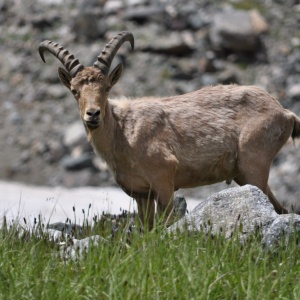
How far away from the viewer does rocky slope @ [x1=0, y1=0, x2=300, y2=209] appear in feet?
80.9

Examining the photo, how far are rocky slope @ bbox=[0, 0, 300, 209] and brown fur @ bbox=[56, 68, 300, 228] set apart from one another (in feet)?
38.8

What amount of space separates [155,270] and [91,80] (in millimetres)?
3777

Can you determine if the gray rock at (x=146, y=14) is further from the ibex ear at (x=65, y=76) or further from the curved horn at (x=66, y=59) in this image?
the ibex ear at (x=65, y=76)

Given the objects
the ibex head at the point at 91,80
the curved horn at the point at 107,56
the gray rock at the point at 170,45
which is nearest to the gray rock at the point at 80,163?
the gray rock at the point at 170,45

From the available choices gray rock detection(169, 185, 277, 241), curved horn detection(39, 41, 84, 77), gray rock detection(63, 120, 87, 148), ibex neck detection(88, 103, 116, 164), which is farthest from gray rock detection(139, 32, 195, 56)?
gray rock detection(169, 185, 277, 241)

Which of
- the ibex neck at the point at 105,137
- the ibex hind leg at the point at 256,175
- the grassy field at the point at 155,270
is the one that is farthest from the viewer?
the ibex hind leg at the point at 256,175

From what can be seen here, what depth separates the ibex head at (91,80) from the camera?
10852 mm

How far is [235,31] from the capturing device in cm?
2592

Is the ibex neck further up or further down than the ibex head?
further down

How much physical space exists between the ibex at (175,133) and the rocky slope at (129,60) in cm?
1181

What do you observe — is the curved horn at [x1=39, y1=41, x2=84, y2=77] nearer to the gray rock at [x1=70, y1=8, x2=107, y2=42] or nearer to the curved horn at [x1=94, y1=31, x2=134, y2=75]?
the curved horn at [x1=94, y1=31, x2=134, y2=75]

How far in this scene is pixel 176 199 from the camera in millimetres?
11680

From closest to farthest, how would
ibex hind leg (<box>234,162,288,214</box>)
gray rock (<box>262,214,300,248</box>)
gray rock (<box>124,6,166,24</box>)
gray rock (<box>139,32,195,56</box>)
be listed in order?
gray rock (<box>262,214,300,248</box>) → ibex hind leg (<box>234,162,288,214</box>) → gray rock (<box>139,32,195,56</box>) → gray rock (<box>124,6,166,24</box>)

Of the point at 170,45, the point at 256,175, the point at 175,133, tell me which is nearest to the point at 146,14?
the point at 170,45
